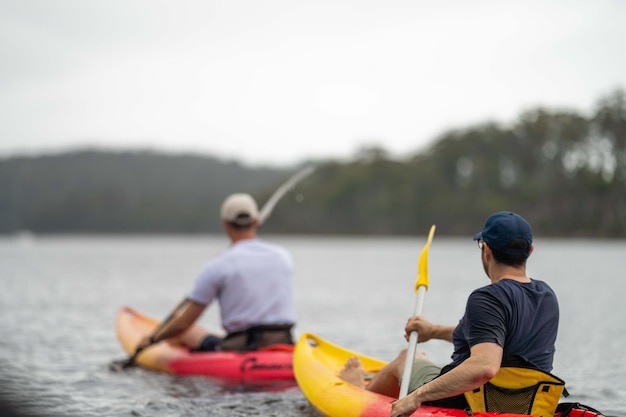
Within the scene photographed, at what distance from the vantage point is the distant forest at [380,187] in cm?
8794

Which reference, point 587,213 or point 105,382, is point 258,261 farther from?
point 587,213

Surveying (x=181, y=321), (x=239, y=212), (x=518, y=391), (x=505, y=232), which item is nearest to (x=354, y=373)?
(x=518, y=391)

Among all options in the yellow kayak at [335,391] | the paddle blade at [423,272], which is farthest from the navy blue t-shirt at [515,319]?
the paddle blade at [423,272]

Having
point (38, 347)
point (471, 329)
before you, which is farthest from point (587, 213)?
point (471, 329)

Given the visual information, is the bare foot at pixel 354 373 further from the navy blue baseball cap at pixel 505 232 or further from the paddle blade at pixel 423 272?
the navy blue baseball cap at pixel 505 232

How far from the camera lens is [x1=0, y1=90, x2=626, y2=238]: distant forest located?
87.9m

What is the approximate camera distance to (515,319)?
4.00 metres

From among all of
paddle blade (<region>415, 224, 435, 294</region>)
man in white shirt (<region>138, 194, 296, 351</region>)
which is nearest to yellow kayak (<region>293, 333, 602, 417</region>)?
man in white shirt (<region>138, 194, 296, 351</region>)

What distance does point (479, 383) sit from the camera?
3947 millimetres

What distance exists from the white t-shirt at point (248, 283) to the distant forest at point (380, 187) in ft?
189

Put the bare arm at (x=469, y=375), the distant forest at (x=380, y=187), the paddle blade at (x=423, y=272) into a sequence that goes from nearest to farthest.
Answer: the bare arm at (x=469, y=375)
the paddle blade at (x=423, y=272)
the distant forest at (x=380, y=187)

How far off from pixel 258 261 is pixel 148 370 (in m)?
2.37

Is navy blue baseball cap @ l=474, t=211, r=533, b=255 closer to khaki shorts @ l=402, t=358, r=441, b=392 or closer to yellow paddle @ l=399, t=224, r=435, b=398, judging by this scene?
yellow paddle @ l=399, t=224, r=435, b=398

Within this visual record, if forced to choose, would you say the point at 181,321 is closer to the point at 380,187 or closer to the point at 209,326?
the point at 209,326
